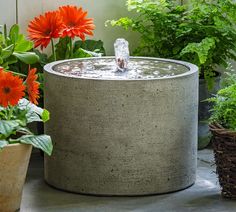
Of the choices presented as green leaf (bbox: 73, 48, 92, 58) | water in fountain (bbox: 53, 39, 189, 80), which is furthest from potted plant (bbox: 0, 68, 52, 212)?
green leaf (bbox: 73, 48, 92, 58)

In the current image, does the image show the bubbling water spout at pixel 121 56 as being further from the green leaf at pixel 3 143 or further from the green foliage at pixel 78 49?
the green leaf at pixel 3 143

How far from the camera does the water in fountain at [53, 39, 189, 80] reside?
10.0ft

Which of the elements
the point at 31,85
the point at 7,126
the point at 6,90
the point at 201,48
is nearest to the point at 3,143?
the point at 7,126

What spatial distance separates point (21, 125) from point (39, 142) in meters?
0.15

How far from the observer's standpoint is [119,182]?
297cm

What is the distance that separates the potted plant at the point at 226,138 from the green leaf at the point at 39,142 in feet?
2.08

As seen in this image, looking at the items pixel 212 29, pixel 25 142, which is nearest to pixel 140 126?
pixel 25 142

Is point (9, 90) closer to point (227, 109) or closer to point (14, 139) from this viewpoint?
point (14, 139)

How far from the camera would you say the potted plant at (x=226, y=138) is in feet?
9.34

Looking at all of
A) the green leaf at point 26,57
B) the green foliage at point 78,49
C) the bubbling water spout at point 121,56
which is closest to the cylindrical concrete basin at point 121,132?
the green leaf at point 26,57

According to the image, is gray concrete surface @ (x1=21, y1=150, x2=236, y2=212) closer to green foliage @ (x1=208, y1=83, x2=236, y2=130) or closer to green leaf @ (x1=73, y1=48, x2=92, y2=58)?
green foliage @ (x1=208, y1=83, x2=236, y2=130)

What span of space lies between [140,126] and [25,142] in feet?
1.58

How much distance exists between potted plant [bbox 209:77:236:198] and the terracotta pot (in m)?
0.71

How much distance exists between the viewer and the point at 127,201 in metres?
2.95
